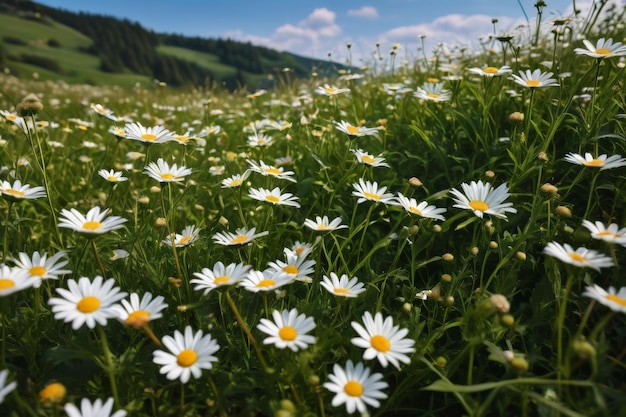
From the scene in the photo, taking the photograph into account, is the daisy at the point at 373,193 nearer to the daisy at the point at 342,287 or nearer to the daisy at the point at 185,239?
the daisy at the point at 342,287

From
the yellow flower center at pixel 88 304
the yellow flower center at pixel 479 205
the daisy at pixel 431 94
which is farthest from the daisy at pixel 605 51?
the yellow flower center at pixel 88 304

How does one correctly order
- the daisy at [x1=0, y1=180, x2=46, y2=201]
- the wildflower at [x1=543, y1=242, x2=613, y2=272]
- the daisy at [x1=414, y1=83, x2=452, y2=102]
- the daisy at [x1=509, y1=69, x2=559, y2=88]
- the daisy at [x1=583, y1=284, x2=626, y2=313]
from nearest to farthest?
the daisy at [x1=583, y1=284, x2=626, y2=313], the wildflower at [x1=543, y1=242, x2=613, y2=272], the daisy at [x1=0, y1=180, x2=46, y2=201], the daisy at [x1=509, y1=69, x2=559, y2=88], the daisy at [x1=414, y1=83, x2=452, y2=102]

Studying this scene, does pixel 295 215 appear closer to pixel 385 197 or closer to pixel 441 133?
pixel 385 197

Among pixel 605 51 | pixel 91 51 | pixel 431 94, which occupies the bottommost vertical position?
pixel 431 94

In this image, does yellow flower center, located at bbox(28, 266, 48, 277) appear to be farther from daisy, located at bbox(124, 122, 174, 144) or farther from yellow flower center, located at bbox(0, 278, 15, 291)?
daisy, located at bbox(124, 122, 174, 144)

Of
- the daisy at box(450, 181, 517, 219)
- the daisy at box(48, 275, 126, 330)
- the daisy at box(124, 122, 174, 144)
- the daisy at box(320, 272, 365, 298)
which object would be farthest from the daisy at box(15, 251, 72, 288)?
the daisy at box(450, 181, 517, 219)

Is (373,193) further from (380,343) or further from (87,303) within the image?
(87,303)

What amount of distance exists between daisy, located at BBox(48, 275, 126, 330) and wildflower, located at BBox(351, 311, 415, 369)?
624 millimetres

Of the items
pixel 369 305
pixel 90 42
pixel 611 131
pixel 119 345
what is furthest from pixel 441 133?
pixel 90 42

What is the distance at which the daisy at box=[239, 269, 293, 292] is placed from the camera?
1.23m

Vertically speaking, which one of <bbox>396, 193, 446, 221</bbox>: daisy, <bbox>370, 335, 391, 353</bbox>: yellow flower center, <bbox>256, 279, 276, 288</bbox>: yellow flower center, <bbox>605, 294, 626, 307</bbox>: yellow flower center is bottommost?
<bbox>370, 335, 391, 353</bbox>: yellow flower center

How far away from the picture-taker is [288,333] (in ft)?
3.76

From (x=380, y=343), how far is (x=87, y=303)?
2.55 feet

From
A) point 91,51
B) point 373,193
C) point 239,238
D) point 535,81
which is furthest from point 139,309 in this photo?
point 91,51
